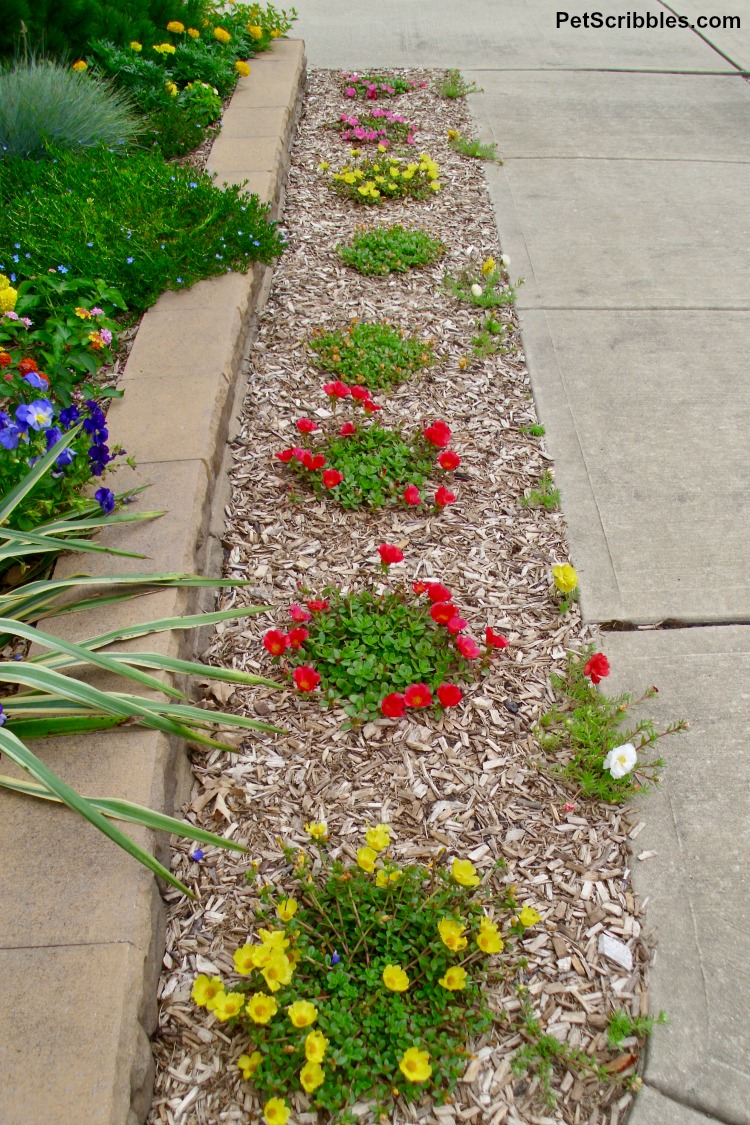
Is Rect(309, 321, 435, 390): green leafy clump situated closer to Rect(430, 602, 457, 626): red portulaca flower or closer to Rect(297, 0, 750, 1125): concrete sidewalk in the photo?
Rect(297, 0, 750, 1125): concrete sidewalk

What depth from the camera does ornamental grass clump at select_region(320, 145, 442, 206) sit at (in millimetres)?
4820

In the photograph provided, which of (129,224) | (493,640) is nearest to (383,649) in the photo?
(493,640)

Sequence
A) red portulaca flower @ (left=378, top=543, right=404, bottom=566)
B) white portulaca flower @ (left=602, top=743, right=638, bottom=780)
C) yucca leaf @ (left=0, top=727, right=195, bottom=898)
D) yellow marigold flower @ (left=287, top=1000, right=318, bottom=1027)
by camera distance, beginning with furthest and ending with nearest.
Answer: red portulaca flower @ (left=378, top=543, right=404, bottom=566), white portulaca flower @ (left=602, top=743, right=638, bottom=780), yucca leaf @ (left=0, top=727, right=195, bottom=898), yellow marigold flower @ (left=287, top=1000, right=318, bottom=1027)

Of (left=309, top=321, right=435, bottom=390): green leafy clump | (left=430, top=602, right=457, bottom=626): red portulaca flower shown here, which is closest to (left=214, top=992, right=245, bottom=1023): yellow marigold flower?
(left=430, top=602, right=457, bottom=626): red portulaca flower

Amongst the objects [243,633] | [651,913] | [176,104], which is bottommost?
[651,913]

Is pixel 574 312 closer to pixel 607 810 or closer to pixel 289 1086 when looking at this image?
pixel 607 810

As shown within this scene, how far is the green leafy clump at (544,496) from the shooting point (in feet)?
9.88

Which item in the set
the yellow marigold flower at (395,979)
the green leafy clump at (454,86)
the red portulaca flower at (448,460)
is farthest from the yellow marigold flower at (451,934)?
the green leafy clump at (454,86)

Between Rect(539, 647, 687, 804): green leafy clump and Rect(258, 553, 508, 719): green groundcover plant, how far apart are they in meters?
0.26

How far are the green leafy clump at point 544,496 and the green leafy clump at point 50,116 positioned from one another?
3274 mm

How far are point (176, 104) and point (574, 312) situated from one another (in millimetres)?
3024

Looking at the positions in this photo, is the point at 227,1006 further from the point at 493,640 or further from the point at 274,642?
the point at 493,640

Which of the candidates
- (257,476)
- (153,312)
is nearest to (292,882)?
(257,476)

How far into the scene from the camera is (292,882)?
6.52 feet
